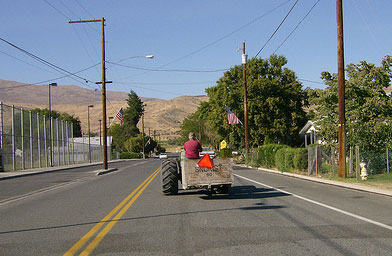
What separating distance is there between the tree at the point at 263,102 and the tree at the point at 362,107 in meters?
20.4

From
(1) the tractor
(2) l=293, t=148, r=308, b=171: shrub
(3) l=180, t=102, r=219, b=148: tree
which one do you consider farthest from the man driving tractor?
(3) l=180, t=102, r=219, b=148: tree

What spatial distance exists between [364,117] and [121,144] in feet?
386

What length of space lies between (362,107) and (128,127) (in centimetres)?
11780

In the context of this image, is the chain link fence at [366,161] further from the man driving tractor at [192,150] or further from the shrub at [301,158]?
the man driving tractor at [192,150]

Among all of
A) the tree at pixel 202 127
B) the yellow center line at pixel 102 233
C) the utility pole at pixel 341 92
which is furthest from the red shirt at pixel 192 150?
the tree at pixel 202 127

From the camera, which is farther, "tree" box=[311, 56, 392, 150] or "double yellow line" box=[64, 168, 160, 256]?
"tree" box=[311, 56, 392, 150]

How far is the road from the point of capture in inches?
282

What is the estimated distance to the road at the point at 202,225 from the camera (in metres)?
7.16

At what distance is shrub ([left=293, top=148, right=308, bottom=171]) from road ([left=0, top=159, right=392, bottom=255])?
11049 mm

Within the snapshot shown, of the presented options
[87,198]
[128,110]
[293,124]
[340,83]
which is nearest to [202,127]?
[293,124]

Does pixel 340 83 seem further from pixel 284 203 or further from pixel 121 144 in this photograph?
pixel 121 144

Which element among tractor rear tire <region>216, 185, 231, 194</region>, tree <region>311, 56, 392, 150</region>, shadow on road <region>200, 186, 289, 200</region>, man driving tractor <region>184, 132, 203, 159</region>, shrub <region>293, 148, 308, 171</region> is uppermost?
tree <region>311, 56, 392, 150</region>

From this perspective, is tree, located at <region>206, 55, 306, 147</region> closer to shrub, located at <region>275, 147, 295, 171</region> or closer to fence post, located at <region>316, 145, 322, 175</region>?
shrub, located at <region>275, 147, 295, 171</region>

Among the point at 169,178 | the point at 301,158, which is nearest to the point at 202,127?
the point at 301,158
